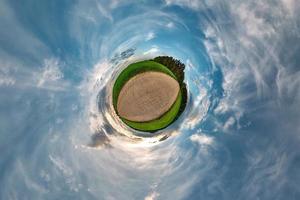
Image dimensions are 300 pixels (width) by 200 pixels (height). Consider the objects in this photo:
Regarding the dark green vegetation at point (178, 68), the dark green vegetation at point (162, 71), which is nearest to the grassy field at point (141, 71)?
the dark green vegetation at point (162, 71)

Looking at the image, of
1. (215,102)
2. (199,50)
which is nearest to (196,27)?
(199,50)

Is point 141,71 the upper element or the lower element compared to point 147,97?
upper

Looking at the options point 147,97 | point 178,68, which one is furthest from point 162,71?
point 147,97

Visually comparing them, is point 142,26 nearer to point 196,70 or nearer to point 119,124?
point 196,70

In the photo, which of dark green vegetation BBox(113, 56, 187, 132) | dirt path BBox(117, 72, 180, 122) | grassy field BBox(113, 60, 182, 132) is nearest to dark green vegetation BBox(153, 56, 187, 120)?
dark green vegetation BBox(113, 56, 187, 132)

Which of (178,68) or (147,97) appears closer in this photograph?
(178,68)

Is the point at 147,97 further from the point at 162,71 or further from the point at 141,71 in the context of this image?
the point at 162,71

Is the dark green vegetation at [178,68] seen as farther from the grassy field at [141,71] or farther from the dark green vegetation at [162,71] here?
the grassy field at [141,71]
